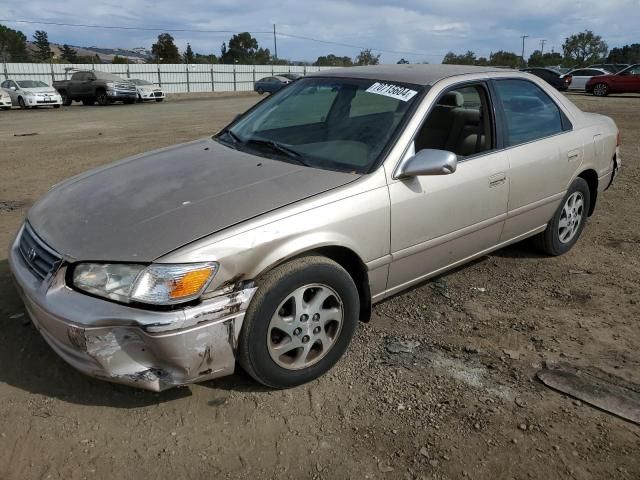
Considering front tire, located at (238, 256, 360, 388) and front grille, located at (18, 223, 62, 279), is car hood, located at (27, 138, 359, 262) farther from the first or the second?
front tire, located at (238, 256, 360, 388)

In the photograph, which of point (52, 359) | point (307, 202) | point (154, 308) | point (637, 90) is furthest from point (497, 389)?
point (637, 90)

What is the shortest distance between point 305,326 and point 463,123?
201cm

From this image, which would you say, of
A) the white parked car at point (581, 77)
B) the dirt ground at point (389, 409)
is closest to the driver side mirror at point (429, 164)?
the dirt ground at point (389, 409)

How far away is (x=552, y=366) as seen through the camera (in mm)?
3018

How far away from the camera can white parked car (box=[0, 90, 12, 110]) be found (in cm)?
2259

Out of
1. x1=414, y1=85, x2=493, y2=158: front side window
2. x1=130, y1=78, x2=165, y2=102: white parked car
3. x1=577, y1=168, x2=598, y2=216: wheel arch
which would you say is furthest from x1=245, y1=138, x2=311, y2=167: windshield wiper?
x1=130, y1=78, x2=165, y2=102: white parked car

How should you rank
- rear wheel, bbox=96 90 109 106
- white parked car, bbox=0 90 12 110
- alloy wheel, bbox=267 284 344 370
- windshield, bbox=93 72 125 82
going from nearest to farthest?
alloy wheel, bbox=267 284 344 370
white parked car, bbox=0 90 12 110
rear wheel, bbox=96 90 109 106
windshield, bbox=93 72 125 82

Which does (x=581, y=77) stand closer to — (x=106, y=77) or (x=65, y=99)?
(x=106, y=77)

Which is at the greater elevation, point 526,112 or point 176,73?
point 176,73

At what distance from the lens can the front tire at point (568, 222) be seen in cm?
439

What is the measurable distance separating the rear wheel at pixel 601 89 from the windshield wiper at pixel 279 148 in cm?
2580

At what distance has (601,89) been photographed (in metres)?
24.8

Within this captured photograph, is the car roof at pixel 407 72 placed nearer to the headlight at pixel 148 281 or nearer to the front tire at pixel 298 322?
the front tire at pixel 298 322

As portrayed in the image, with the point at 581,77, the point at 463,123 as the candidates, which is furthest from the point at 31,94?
the point at 581,77
